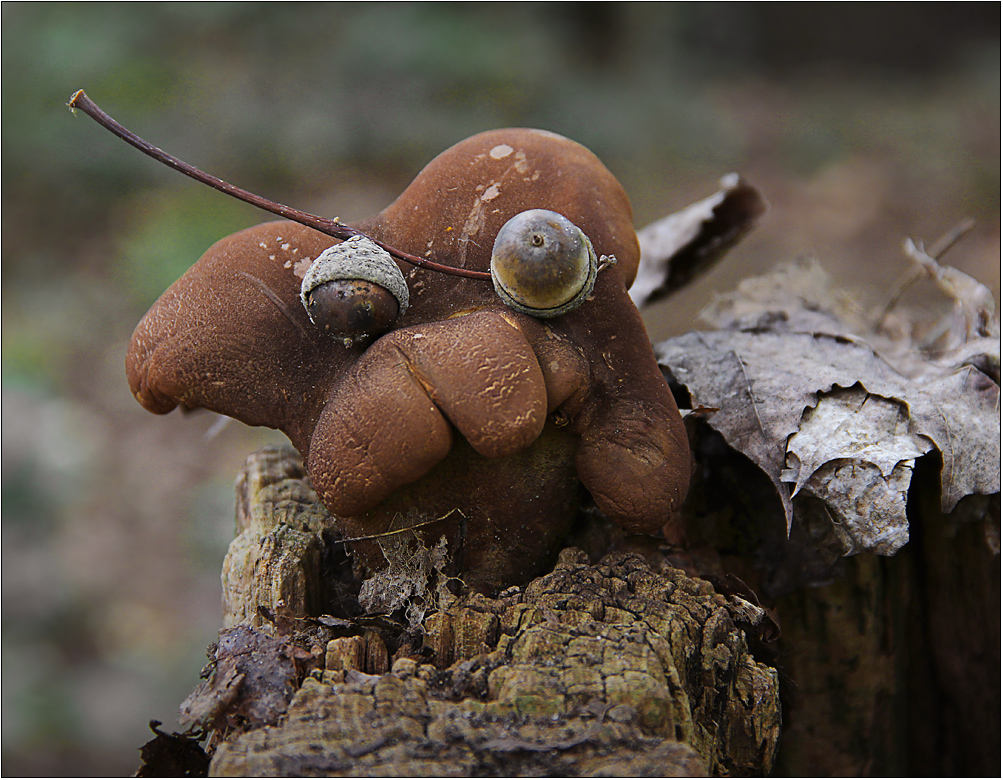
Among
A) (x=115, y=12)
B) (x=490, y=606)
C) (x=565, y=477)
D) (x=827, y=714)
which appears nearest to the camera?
(x=490, y=606)

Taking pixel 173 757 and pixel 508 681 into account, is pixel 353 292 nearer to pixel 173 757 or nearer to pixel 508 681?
pixel 508 681

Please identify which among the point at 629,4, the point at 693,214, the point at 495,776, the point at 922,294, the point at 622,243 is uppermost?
the point at 629,4

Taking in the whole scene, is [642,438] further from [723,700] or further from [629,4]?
[629,4]

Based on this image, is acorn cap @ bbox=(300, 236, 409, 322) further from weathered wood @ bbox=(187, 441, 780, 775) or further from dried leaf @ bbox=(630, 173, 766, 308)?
dried leaf @ bbox=(630, 173, 766, 308)

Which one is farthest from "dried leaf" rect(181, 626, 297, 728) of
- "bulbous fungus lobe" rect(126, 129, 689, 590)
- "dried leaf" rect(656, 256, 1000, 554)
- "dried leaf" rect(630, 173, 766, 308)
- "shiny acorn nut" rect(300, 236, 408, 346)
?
"dried leaf" rect(630, 173, 766, 308)

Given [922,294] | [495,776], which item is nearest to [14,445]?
[495,776]

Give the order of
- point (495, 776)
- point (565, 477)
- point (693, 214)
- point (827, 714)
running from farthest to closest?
point (693, 214) → point (827, 714) → point (565, 477) → point (495, 776)

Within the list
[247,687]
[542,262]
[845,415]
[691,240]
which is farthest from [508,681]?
[691,240]
